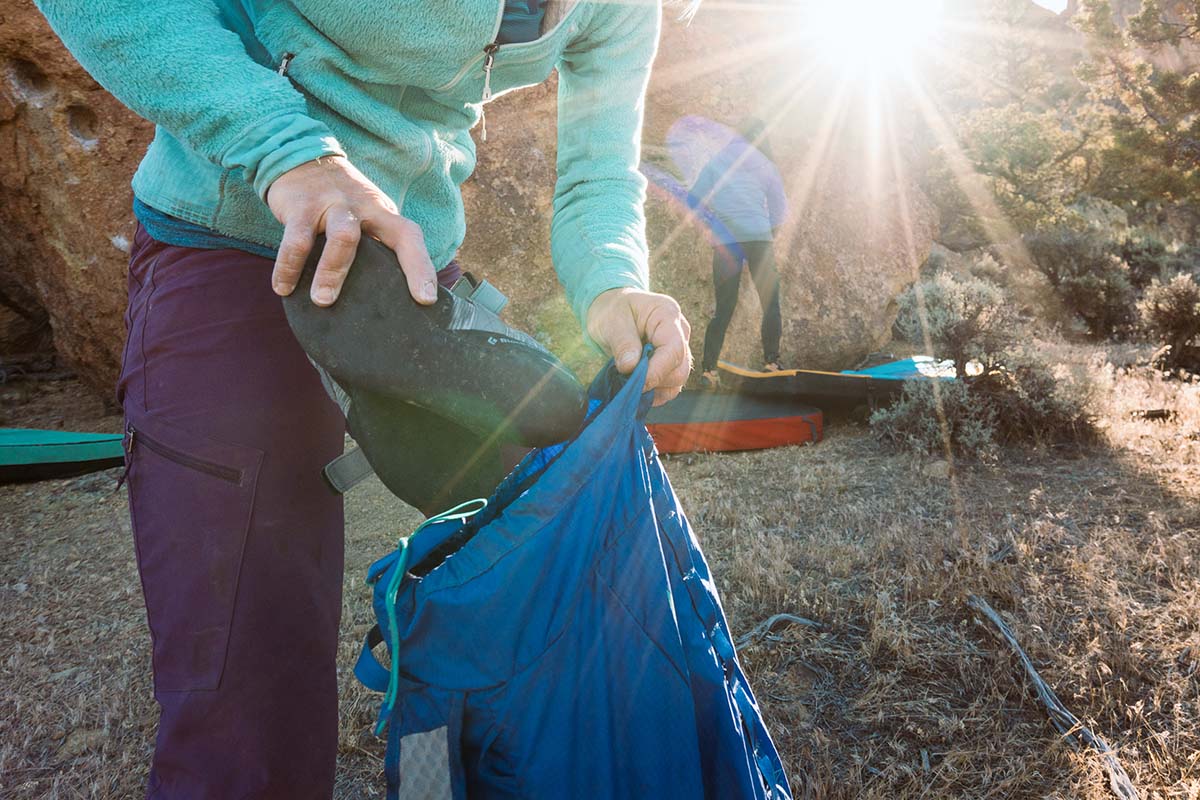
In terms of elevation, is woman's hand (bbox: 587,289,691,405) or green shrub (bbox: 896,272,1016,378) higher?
woman's hand (bbox: 587,289,691,405)

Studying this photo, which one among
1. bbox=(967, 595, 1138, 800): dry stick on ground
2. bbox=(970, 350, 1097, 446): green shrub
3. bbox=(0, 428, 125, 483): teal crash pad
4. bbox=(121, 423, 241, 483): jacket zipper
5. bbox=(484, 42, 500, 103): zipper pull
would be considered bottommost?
bbox=(0, 428, 125, 483): teal crash pad

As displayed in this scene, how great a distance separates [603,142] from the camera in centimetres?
128

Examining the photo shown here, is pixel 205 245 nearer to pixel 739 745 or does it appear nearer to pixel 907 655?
pixel 739 745

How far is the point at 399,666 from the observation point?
789 mm

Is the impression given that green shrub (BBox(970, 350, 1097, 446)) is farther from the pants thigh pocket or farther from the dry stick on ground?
the pants thigh pocket

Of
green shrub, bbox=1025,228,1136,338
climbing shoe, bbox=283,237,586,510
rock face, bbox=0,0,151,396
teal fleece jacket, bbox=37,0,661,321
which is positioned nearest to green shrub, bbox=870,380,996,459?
teal fleece jacket, bbox=37,0,661,321

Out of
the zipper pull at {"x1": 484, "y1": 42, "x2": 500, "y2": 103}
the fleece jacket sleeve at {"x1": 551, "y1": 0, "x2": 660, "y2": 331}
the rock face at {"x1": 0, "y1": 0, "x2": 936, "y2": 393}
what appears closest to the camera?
the zipper pull at {"x1": 484, "y1": 42, "x2": 500, "y2": 103}

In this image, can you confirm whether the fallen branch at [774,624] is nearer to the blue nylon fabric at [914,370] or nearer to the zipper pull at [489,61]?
the zipper pull at [489,61]

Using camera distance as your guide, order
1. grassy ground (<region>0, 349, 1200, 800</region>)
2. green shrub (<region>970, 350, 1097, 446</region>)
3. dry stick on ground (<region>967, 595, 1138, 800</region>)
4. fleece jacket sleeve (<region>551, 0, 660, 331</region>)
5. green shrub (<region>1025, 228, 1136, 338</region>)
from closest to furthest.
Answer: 1. fleece jacket sleeve (<region>551, 0, 660, 331</region>)
2. dry stick on ground (<region>967, 595, 1138, 800</region>)
3. grassy ground (<region>0, 349, 1200, 800</region>)
4. green shrub (<region>970, 350, 1097, 446</region>)
5. green shrub (<region>1025, 228, 1136, 338</region>)

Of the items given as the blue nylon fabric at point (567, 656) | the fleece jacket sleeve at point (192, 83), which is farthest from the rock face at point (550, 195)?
the blue nylon fabric at point (567, 656)

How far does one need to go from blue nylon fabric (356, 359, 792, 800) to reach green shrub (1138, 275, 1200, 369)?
7.19m

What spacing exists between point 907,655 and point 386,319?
179 cm

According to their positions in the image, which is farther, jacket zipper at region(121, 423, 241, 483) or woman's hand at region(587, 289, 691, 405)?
woman's hand at region(587, 289, 691, 405)

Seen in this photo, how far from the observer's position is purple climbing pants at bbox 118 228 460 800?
78 cm
